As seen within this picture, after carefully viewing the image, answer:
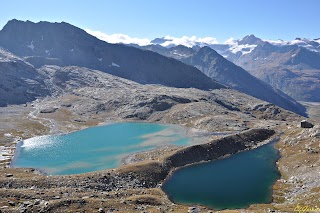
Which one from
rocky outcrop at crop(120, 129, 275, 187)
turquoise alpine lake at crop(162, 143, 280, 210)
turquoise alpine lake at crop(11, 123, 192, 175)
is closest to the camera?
turquoise alpine lake at crop(162, 143, 280, 210)

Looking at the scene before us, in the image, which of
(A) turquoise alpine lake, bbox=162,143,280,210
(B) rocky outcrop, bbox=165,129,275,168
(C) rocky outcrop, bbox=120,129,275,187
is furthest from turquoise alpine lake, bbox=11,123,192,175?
(A) turquoise alpine lake, bbox=162,143,280,210

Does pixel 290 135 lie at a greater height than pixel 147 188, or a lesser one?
greater

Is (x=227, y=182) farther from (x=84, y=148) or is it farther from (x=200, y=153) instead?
(x=84, y=148)

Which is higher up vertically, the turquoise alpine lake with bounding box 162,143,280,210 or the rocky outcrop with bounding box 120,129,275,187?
the rocky outcrop with bounding box 120,129,275,187

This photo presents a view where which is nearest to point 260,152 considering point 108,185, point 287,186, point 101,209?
point 287,186

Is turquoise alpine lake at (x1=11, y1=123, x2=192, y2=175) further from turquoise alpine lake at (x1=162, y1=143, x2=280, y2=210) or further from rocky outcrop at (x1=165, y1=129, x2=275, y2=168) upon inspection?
turquoise alpine lake at (x1=162, y1=143, x2=280, y2=210)

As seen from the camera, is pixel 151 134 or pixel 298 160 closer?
pixel 298 160

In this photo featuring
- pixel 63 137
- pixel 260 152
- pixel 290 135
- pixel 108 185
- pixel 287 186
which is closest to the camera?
pixel 108 185

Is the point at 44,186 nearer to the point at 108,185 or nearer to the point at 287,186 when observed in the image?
the point at 108,185
